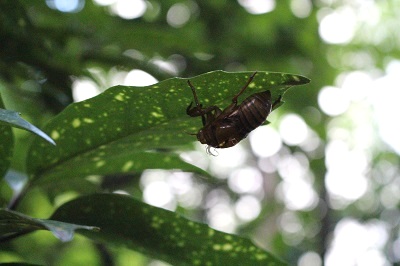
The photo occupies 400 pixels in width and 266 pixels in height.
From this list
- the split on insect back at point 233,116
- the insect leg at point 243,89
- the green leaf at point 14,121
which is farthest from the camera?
the split on insect back at point 233,116

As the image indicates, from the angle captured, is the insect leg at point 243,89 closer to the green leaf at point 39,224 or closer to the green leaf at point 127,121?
the green leaf at point 127,121

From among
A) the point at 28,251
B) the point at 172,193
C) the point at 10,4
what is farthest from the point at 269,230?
the point at 10,4

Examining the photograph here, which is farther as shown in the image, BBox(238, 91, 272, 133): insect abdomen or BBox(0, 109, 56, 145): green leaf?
BBox(238, 91, 272, 133): insect abdomen

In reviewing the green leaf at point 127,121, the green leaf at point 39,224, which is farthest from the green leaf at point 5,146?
the green leaf at point 39,224

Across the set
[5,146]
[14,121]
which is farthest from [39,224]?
[5,146]

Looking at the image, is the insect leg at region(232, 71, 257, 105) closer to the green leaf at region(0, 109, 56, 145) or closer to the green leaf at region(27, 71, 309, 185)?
the green leaf at region(27, 71, 309, 185)

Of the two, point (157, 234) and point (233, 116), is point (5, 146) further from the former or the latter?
point (233, 116)

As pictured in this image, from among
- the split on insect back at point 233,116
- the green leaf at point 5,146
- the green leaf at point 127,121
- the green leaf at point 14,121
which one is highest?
the split on insect back at point 233,116

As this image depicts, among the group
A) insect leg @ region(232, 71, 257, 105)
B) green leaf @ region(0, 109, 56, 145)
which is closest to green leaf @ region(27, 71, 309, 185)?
insect leg @ region(232, 71, 257, 105)

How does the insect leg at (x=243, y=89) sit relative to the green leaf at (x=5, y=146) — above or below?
above
